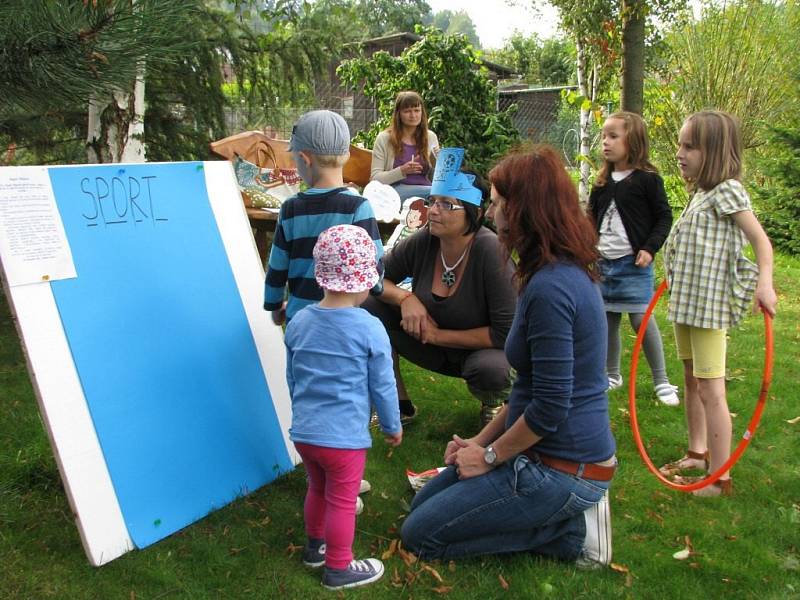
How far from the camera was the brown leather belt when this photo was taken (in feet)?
8.50

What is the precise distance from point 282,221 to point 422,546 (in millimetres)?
1352

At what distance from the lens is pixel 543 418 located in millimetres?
2469

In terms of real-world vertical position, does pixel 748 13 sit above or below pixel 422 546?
above

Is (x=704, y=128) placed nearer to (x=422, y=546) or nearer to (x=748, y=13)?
(x=422, y=546)

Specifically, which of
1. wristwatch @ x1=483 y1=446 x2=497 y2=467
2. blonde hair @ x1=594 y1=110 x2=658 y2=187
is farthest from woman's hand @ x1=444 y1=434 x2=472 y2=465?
blonde hair @ x1=594 y1=110 x2=658 y2=187

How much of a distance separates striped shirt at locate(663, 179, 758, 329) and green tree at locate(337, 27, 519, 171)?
15.8ft

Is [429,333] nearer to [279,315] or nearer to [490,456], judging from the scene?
[279,315]

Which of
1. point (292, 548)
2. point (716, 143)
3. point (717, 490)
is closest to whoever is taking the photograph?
point (292, 548)

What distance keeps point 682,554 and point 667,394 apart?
5.67 feet

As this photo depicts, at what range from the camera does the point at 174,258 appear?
3021 millimetres

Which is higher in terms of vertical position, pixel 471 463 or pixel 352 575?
pixel 471 463

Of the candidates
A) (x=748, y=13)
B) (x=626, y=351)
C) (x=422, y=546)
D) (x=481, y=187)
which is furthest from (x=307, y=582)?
(x=748, y=13)

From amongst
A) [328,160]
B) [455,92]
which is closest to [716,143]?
[328,160]

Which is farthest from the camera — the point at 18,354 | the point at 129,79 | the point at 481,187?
the point at 18,354
